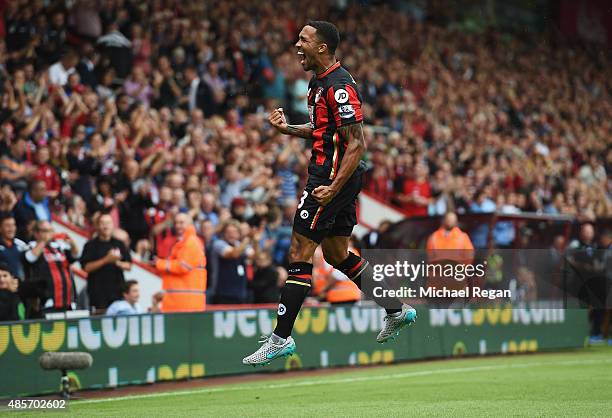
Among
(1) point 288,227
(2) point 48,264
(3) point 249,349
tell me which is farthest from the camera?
(1) point 288,227

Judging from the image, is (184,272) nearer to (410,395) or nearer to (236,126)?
(410,395)

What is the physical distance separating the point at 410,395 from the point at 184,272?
A: 3.55 meters

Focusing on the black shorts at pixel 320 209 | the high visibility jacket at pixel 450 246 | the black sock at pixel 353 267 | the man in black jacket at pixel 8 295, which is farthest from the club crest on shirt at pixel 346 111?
the high visibility jacket at pixel 450 246

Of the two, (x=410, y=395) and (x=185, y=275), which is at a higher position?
(x=185, y=275)

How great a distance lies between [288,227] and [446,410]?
8.13m

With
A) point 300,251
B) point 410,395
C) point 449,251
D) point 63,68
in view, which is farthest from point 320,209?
point 63,68

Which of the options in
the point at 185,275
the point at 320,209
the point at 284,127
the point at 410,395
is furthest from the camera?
the point at 185,275

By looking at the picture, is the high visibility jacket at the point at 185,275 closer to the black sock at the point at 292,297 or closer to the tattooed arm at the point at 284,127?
the tattooed arm at the point at 284,127

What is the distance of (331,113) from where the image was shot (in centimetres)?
872

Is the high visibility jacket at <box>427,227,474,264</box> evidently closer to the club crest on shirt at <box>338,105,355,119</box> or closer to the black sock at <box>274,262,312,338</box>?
the black sock at <box>274,262,312,338</box>

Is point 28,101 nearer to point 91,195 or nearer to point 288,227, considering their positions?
point 91,195

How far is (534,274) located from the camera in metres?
18.1

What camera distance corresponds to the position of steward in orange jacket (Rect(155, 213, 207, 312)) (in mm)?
14188

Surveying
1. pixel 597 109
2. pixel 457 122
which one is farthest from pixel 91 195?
pixel 597 109
